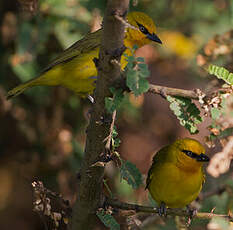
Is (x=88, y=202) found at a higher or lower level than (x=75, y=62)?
lower

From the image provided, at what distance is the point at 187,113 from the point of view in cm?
224

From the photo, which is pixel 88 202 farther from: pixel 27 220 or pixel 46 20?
pixel 27 220

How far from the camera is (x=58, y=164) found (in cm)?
442

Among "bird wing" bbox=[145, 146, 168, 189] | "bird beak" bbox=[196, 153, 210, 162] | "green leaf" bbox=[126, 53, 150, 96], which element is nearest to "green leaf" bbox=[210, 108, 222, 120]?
"green leaf" bbox=[126, 53, 150, 96]

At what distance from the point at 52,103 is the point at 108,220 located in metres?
2.49

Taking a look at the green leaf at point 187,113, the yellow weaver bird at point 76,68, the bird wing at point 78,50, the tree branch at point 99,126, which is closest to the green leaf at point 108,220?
the tree branch at point 99,126

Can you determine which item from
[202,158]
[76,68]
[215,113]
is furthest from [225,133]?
[76,68]

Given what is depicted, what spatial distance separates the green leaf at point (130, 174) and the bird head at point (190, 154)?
0.90 m

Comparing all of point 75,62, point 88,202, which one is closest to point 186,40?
point 75,62

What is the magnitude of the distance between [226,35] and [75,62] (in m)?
1.23

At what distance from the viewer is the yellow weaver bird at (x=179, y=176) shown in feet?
10.2

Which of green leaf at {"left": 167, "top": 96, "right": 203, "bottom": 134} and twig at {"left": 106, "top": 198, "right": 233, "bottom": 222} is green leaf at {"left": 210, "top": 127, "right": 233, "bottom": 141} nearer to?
green leaf at {"left": 167, "top": 96, "right": 203, "bottom": 134}

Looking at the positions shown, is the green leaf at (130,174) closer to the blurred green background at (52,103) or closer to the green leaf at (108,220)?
the green leaf at (108,220)

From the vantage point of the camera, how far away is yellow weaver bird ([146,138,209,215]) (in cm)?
311
